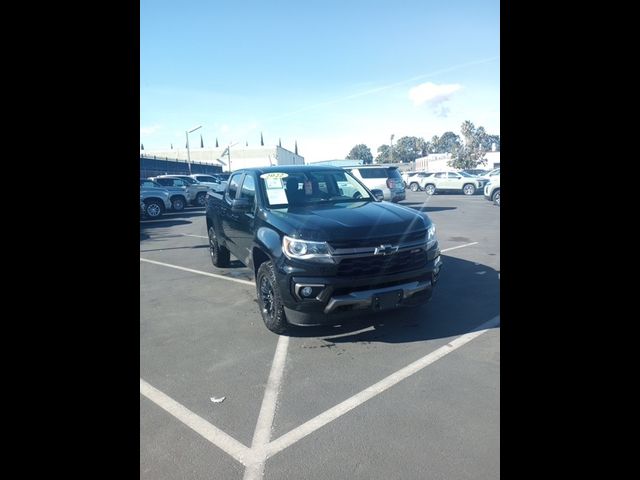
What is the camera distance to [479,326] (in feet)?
13.9

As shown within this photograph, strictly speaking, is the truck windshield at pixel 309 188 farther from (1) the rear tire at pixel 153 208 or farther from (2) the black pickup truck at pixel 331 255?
(1) the rear tire at pixel 153 208

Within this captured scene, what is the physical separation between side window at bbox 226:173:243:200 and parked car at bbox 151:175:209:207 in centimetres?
1421

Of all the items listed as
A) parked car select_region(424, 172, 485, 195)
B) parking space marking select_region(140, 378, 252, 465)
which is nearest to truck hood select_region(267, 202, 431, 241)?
parking space marking select_region(140, 378, 252, 465)

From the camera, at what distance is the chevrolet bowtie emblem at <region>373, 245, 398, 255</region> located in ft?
12.1

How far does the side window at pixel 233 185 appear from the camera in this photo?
19.6 ft

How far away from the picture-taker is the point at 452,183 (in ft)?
83.7

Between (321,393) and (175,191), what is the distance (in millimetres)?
17577

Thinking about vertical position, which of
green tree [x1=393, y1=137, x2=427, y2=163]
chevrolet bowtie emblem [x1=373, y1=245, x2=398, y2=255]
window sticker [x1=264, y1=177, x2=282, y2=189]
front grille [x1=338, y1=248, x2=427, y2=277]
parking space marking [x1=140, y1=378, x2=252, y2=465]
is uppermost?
green tree [x1=393, y1=137, x2=427, y2=163]

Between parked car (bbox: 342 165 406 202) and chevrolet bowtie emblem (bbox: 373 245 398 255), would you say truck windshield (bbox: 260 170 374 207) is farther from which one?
parked car (bbox: 342 165 406 202)

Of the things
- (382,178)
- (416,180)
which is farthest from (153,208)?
(416,180)
